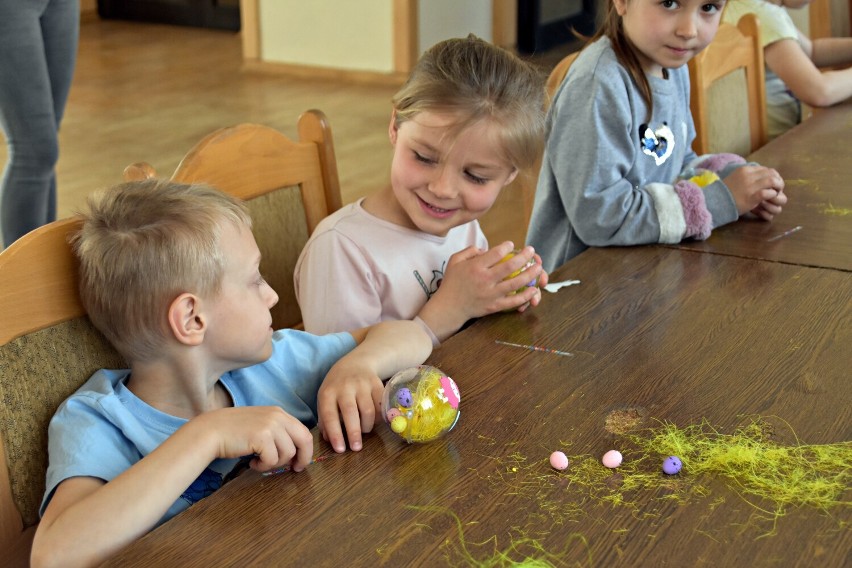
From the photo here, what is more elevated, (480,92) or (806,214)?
(480,92)

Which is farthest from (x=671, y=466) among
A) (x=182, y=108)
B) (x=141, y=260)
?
(x=182, y=108)

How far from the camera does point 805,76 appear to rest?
291 centimetres

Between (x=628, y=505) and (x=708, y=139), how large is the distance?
1835 millimetres

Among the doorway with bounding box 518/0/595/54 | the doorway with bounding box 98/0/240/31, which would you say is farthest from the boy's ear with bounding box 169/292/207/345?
the doorway with bounding box 98/0/240/31

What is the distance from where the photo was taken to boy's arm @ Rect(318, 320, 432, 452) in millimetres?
1095

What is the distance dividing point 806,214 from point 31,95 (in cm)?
208

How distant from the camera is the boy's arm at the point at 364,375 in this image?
1095mm

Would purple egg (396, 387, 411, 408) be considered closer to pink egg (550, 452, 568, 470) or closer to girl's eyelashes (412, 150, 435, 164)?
pink egg (550, 452, 568, 470)

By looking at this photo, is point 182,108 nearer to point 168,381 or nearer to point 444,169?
point 444,169

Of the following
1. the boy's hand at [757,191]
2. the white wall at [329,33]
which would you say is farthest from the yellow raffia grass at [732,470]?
the white wall at [329,33]

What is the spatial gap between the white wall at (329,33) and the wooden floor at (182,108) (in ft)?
0.60

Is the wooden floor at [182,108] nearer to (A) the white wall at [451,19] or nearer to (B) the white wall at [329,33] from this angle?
(B) the white wall at [329,33]

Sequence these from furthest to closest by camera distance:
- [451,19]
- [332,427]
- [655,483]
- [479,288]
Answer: [451,19] → [479,288] → [332,427] → [655,483]

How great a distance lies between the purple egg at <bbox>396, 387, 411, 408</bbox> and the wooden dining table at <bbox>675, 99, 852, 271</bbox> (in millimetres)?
799
